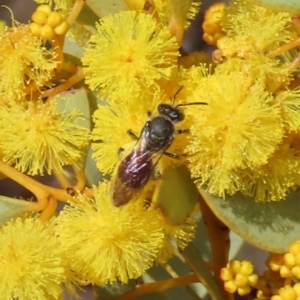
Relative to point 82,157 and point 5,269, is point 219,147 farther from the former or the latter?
point 5,269

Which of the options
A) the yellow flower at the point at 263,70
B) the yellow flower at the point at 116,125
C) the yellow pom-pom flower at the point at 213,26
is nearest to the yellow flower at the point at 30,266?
the yellow flower at the point at 116,125

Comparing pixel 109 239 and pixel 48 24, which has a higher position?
pixel 48 24

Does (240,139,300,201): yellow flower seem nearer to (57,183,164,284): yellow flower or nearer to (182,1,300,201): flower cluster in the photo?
(182,1,300,201): flower cluster

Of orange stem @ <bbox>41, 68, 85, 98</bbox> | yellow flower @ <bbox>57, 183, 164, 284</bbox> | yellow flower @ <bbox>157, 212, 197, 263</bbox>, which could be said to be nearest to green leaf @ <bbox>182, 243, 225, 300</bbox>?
yellow flower @ <bbox>157, 212, 197, 263</bbox>

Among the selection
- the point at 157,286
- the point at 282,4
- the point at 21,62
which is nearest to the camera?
the point at 282,4

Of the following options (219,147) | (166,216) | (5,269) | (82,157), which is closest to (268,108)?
(219,147)

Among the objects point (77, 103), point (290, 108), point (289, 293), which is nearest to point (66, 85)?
point (77, 103)

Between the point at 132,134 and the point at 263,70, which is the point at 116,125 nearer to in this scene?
the point at 132,134
